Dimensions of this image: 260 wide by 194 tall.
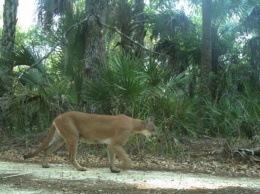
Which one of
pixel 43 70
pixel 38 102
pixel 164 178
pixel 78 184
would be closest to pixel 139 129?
pixel 164 178

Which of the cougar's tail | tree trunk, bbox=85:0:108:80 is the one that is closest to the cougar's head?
the cougar's tail

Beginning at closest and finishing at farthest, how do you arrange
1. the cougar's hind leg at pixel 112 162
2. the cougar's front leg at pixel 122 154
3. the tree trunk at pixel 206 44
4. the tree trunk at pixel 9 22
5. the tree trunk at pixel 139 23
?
the cougar's front leg at pixel 122 154 → the cougar's hind leg at pixel 112 162 → the tree trunk at pixel 9 22 → the tree trunk at pixel 206 44 → the tree trunk at pixel 139 23

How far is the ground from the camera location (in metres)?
7.04

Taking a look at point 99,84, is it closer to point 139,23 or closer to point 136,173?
point 136,173


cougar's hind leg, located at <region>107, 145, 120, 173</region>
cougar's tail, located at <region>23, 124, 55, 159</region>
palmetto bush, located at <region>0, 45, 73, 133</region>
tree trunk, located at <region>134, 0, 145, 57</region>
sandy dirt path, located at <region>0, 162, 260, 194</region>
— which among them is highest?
tree trunk, located at <region>134, 0, 145, 57</region>

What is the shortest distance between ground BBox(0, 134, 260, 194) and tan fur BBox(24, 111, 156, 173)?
408mm

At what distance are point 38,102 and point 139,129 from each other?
379 centimetres

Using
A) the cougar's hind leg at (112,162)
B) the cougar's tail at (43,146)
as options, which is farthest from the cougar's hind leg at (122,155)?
the cougar's tail at (43,146)

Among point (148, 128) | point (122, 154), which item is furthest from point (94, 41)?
point (122, 154)

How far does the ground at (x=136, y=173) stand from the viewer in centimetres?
704

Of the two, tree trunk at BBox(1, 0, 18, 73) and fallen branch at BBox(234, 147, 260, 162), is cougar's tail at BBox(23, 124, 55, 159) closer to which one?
fallen branch at BBox(234, 147, 260, 162)

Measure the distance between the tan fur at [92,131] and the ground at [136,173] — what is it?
0.41 metres

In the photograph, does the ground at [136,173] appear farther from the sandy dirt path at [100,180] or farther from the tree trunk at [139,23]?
the tree trunk at [139,23]

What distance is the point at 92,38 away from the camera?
44.5 feet
